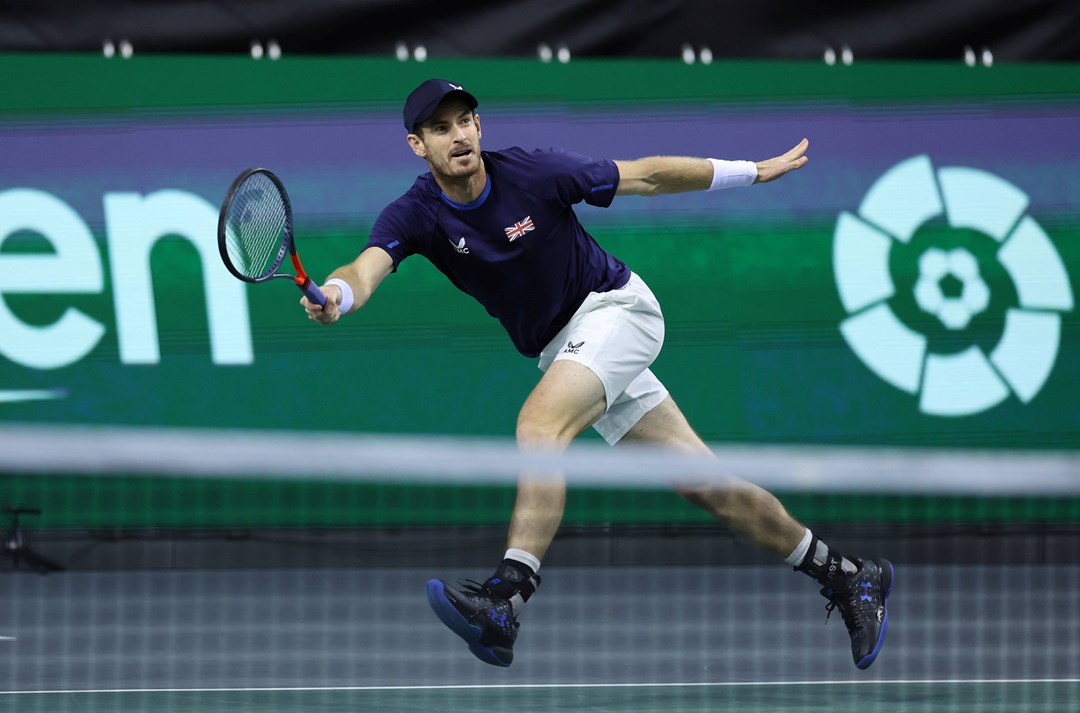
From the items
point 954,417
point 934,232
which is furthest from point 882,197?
point 954,417

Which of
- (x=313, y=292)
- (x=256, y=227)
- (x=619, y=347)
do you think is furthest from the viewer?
(x=619, y=347)

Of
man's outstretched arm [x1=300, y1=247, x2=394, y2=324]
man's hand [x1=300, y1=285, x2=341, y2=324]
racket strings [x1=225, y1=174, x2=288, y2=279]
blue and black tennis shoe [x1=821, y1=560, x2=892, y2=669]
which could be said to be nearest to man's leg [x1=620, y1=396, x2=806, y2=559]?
blue and black tennis shoe [x1=821, y1=560, x2=892, y2=669]

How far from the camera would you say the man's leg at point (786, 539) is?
14.7 ft

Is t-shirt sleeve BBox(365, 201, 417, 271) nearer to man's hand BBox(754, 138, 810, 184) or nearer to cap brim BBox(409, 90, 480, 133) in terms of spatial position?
cap brim BBox(409, 90, 480, 133)

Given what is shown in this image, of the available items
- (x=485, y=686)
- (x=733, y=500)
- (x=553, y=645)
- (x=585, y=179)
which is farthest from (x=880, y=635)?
(x=553, y=645)

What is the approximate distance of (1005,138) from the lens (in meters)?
8.37

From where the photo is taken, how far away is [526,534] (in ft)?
13.6

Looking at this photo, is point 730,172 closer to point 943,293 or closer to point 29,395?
point 943,293

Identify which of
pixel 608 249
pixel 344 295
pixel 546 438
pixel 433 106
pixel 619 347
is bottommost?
pixel 546 438

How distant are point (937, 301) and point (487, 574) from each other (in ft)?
8.79

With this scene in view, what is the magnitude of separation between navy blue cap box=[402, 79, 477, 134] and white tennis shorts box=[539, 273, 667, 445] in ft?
2.21

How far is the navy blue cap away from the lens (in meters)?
4.28

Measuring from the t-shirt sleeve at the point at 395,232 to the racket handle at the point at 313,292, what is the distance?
Answer: 20.5 inches

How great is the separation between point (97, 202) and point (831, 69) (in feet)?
12.4
